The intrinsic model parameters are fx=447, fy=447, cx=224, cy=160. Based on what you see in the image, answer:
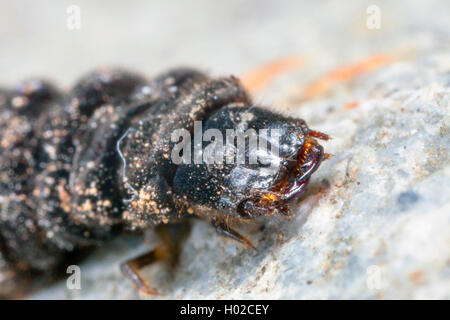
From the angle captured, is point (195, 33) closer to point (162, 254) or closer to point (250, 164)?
point (162, 254)

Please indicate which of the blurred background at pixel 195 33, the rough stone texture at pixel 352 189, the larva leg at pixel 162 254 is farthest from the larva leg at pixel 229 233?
the blurred background at pixel 195 33

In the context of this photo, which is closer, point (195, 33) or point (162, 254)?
point (162, 254)

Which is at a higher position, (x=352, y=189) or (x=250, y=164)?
(x=250, y=164)

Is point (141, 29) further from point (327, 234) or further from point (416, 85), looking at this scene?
point (327, 234)

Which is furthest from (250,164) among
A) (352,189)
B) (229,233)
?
(352,189)

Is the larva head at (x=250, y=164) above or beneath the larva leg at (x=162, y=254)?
above

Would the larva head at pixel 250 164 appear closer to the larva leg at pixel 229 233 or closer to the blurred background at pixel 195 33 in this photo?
the larva leg at pixel 229 233

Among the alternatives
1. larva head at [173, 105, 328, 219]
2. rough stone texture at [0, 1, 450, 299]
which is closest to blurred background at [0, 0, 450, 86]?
rough stone texture at [0, 1, 450, 299]

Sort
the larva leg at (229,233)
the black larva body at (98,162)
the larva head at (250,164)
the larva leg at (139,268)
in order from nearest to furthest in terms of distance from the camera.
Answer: the larva head at (250,164)
the larva leg at (229,233)
the black larva body at (98,162)
the larva leg at (139,268)
